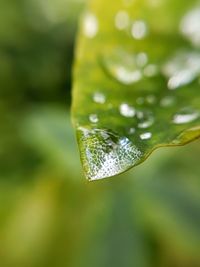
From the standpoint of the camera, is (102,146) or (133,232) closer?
(102,146)

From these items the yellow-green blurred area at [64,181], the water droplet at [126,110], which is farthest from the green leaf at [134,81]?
the yellow-green blurred area at [64,181]

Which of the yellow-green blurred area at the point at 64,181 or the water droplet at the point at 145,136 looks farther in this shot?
A: the yellow-green blurred area at the point at 64,181

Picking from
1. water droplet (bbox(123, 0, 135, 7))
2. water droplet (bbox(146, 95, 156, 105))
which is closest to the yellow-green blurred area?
water droplet (bbox(123, 0, 135, 7))

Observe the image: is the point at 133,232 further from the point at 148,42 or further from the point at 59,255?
the point at 148,42

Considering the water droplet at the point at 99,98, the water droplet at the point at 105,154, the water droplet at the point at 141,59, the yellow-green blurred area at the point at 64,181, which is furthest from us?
the yellow-green blurred area at the point at 64,181

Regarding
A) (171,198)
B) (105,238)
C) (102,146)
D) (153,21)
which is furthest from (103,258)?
(102,146)

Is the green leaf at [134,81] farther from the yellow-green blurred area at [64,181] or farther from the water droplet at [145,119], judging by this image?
the yellow-green blurred area at [64,181]
